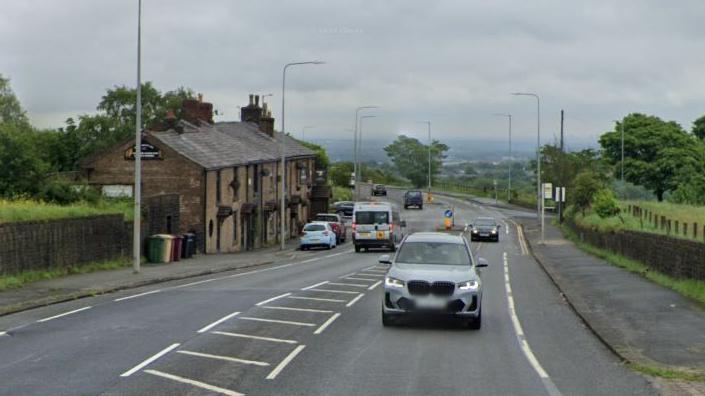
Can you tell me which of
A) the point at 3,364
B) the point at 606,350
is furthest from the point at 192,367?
the point at 606,350

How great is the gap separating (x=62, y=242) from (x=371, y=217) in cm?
2080

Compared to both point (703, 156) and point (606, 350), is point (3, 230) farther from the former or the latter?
point (703, 156)

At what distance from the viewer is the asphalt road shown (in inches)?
439

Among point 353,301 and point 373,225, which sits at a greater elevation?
point 373,225

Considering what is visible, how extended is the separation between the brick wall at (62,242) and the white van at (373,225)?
15026 millimetres

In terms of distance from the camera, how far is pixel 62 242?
89.2ft

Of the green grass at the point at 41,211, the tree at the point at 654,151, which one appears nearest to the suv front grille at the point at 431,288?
the green grass at the point at 41,211

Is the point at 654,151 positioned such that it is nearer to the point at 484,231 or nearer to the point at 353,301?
the point at 484,231

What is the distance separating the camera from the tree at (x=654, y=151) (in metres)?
78.6

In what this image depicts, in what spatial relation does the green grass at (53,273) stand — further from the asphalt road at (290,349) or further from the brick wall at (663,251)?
the brick wall at (663,251)

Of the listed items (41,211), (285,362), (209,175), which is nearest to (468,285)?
(285,362)

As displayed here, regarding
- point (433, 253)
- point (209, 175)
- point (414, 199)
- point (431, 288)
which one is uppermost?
point (209, 175)

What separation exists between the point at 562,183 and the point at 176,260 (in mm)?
42510

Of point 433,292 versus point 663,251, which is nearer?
point 433,292
